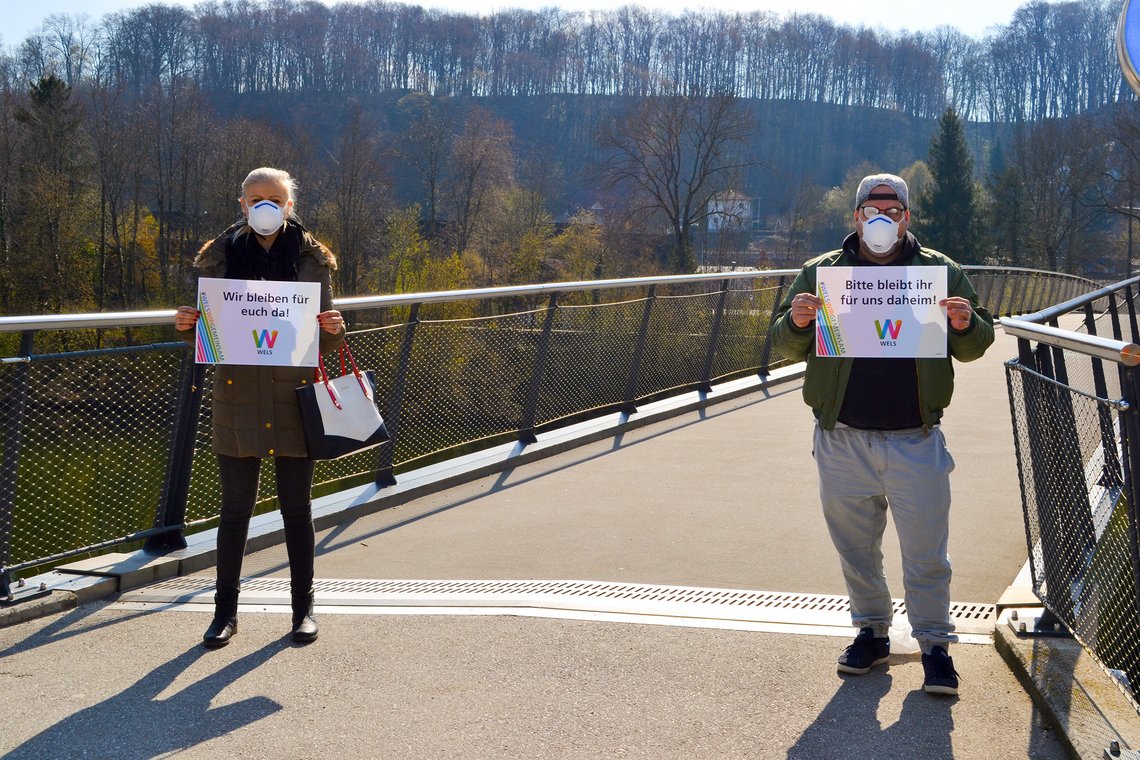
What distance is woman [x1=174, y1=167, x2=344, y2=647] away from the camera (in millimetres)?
4602

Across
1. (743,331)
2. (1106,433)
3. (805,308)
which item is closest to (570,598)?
(805,308)

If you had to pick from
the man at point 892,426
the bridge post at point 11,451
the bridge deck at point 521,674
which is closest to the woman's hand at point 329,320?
the bridge deck at point 521,674

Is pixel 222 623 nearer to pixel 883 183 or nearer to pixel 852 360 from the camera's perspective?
pixel 852 360

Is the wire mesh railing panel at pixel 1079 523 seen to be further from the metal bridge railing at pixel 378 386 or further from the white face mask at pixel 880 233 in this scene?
the metal bridge railing at pixel 378 386

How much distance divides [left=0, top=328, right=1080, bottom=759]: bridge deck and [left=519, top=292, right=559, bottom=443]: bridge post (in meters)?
2.25

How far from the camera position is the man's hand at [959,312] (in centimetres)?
403

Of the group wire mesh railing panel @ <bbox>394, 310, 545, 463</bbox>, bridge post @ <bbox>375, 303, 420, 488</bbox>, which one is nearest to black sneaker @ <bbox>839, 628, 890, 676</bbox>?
bridge post @ <bbox>375, 303, 420, 488</bbox>

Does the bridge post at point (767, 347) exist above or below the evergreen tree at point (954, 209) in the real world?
below

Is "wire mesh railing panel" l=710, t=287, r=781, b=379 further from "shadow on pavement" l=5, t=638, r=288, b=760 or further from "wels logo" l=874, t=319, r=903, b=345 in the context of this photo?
"shadow on pavement" l=5, t=638, r=288, b=760

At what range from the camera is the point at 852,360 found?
4.20 meters

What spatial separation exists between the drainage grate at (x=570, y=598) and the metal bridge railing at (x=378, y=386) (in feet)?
2.13

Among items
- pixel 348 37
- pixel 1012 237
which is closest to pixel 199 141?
pixel 1012 237

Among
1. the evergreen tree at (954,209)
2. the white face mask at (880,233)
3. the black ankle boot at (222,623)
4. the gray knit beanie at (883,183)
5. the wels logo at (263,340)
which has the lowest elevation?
the black ankle boot at (222,623)

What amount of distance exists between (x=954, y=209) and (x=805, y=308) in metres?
77.5
